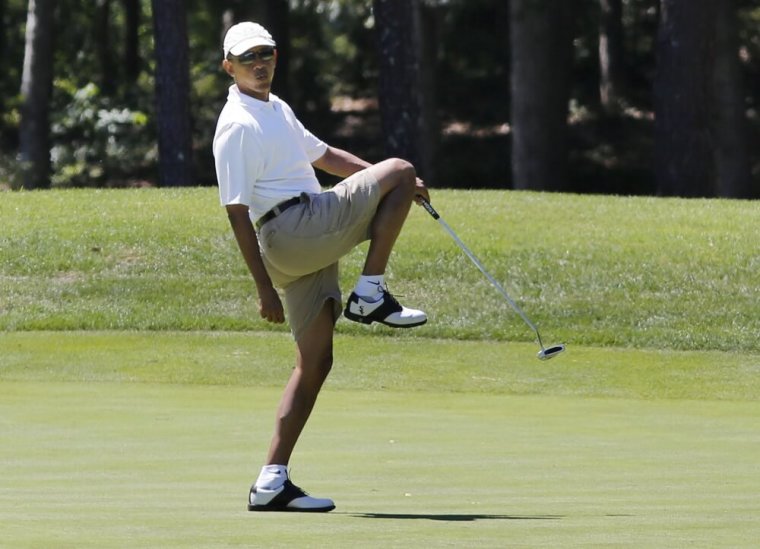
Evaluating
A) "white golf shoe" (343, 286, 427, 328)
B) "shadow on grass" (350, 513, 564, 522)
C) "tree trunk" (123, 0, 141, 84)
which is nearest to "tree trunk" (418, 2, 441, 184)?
"tree trunk" (123, 0, 141, 84)

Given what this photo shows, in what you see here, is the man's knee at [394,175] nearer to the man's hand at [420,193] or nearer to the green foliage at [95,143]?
the man's hand at [420,193]

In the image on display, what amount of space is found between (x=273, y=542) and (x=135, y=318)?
1053cm

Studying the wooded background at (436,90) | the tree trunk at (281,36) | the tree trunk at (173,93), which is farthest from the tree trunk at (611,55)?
the tree trunk at (173,93)

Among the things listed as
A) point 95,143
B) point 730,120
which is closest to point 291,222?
point 730,120

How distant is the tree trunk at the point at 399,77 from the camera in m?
24.7

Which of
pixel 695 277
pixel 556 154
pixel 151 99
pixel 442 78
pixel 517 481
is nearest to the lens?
pixel 517 481

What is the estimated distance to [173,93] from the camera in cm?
2638

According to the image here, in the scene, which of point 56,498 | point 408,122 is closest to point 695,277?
point 408,122

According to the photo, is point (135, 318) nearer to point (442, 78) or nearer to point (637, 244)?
point (637, 244)

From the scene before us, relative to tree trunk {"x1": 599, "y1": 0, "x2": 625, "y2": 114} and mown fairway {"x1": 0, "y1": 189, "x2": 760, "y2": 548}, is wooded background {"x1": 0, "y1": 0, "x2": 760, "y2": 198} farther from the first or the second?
mown fairway {"x1": 0, "y1": 189, "x2": 760, "y2": 548}

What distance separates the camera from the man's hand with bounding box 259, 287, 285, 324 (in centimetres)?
650

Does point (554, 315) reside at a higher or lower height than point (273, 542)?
lower

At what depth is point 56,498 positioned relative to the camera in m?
6.39

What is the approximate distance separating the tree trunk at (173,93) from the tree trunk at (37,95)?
731 centimetres
